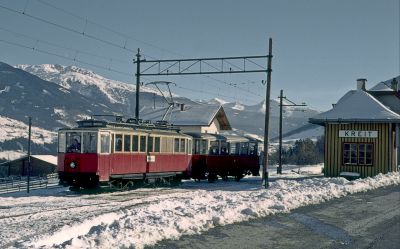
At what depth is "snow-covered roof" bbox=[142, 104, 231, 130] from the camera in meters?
50.8

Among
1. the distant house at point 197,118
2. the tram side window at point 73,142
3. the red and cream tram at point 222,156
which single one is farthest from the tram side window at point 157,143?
the distant house at point 197,118

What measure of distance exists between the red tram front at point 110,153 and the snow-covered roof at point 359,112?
11.8m

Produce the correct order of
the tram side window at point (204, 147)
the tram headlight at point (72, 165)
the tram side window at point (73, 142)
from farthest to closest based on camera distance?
1. the tram side window at point (204, 147)
2. the tram side window at point (73, 142)
3. the tram headlight at point (72, 165)

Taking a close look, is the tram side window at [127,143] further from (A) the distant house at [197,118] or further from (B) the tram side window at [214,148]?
(A) the distant house at [197,118]

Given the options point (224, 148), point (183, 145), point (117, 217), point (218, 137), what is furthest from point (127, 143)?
point (117, 217)

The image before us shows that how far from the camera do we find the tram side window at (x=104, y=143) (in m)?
20.9

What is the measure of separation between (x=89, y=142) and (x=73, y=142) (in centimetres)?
81

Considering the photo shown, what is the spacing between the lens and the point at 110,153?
21250mm

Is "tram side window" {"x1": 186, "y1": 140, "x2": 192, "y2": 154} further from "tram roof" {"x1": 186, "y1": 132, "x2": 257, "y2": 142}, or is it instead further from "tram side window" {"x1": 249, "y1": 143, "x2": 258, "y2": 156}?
"tram side window" {"x1": 249, "y1": 143, "x2": 258, "y2": 156}

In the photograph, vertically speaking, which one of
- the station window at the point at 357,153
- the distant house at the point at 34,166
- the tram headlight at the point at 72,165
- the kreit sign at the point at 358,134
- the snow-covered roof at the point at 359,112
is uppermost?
the snow-covered roof at the point at 359,112

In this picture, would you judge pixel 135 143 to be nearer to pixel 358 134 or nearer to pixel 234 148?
pixel 234 148

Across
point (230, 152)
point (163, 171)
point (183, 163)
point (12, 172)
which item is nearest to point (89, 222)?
point (163, 171)

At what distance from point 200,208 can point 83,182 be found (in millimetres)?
9015

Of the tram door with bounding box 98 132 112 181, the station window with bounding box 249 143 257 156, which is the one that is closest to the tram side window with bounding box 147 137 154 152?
the tram door with bounding box 98 132 112 181
